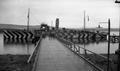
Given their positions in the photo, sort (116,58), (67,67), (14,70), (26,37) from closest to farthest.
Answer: (116,58)
(67,67)
(14,70)
(26,37)

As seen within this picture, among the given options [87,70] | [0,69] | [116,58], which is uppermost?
[116,58]

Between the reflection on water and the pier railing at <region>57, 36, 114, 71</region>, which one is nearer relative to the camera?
the pier railing at <region>57, 36, 114, 71</region>

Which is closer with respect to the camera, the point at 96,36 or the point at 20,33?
the point at 20,33

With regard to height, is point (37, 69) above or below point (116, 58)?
below

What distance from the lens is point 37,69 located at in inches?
378

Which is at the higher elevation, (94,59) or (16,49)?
(94,59)

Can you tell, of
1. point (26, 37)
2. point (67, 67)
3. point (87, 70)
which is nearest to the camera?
point (87, 70)

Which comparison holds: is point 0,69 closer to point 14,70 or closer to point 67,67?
point 14,70

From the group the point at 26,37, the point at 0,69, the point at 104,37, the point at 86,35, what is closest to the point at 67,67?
the point at 0,69

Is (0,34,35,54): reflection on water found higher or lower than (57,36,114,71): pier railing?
lower

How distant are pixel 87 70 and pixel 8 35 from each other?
48524 mm

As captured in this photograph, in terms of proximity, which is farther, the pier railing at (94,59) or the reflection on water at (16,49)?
the reflection on water at (16,49)

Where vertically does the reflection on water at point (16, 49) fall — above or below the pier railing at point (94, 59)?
below

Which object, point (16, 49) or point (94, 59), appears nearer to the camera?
point (94, 59)
